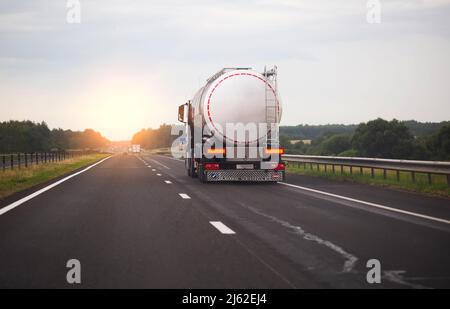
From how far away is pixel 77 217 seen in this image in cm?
1077

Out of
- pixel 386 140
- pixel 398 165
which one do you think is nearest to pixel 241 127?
pixel 398 165

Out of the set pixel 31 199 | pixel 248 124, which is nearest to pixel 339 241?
pixel 31 199

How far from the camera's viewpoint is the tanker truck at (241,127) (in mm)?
19156

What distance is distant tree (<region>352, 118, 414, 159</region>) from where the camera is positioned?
88.0m

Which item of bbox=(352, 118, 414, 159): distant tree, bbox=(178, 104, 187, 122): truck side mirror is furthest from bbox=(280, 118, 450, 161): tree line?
bbox=(178, 104, 187, 122): truck side mirror

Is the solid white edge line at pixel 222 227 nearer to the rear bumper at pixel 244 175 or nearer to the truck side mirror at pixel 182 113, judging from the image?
the rear bumper at pixel 244 175

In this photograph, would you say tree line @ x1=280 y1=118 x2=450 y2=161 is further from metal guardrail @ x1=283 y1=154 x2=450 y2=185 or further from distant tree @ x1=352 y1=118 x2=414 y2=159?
metal guardrail @ x1=283 y1=154 x2=450 y2=185

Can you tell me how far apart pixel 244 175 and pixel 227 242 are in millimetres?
11519

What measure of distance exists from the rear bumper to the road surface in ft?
17.0

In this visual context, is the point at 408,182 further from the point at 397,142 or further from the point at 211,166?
the point at 397,142

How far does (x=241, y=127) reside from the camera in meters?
19.2

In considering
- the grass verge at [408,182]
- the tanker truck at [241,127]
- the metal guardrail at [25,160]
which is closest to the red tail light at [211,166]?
the tanker truck at [241,127]
